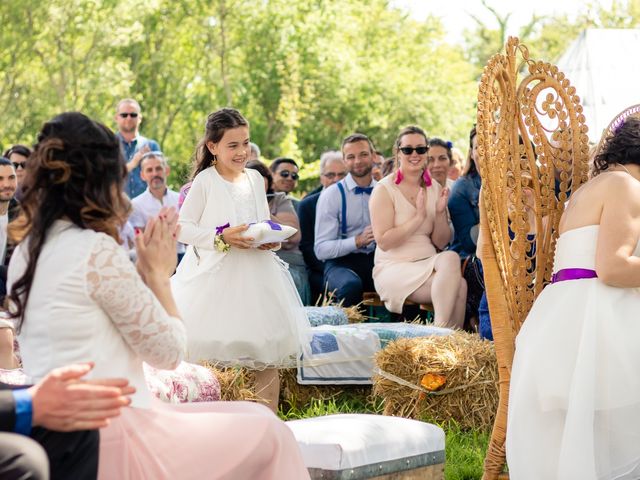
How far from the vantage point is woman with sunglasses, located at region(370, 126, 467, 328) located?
8469 millimetres

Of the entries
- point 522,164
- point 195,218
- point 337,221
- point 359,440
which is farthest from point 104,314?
point 337,221

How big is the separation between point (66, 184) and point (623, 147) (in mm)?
2686

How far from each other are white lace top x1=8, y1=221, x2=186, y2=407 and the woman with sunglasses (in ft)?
17.5

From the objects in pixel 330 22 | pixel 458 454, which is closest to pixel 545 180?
pixel 458 454

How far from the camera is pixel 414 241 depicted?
8.77 metres

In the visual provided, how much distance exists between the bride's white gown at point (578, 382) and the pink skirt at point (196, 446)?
1.63 m

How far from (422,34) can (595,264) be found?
115 feet

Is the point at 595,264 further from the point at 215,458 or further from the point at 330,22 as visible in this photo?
the point at 330,22

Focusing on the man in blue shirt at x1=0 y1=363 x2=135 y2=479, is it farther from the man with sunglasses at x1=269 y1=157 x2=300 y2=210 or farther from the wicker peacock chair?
the man with sunglasses at x1=269 y1=157 x2=300 y2=210

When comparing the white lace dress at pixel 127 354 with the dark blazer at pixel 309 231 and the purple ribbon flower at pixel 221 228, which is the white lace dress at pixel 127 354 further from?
the dark blazer at pixel 309 231

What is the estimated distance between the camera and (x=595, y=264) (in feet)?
15.9

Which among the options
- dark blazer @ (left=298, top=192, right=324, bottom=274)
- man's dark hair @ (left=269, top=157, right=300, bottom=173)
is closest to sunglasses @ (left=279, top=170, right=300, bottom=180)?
man's dark hair @ (left=269, top=157, right=300, bottom=173)

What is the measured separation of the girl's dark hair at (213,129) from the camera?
6.48 m

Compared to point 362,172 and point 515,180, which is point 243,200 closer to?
point 515,180
